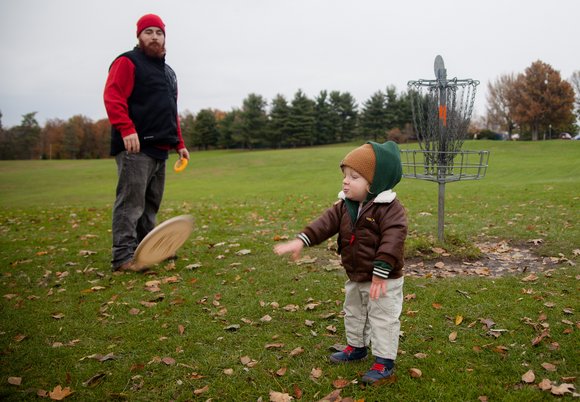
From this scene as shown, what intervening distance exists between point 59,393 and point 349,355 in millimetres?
2151

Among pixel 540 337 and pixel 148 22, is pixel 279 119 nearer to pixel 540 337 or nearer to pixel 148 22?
pixel 148 22

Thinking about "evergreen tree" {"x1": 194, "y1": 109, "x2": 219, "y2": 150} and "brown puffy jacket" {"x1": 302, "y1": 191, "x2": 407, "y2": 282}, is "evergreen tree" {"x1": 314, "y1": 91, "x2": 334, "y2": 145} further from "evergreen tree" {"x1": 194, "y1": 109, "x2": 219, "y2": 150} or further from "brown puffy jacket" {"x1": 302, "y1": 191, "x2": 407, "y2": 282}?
"brown puffy jacket" {"x1": 302, "y1": 191, "x2": 407, "y2": 282}

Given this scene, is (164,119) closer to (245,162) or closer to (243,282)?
(243,282)

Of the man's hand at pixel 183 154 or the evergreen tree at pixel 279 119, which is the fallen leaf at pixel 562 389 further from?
the evergreen tree at pixel 279 119

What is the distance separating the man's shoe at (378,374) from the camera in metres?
3.26

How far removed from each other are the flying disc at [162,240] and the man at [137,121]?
0.83 feet

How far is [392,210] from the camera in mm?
3270

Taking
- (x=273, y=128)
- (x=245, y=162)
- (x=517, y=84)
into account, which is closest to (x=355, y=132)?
(x=273, y=128)

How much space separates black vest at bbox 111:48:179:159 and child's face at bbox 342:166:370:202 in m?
3.49

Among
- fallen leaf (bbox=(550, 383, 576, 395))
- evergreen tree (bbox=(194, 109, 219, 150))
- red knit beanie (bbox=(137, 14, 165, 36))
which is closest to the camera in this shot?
fallen leaf (bbox=(550, 383, 576, 395))

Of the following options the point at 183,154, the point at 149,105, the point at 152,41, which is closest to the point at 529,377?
the point at 149,105

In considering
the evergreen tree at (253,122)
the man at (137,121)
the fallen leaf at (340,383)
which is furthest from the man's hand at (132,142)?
the evergreen tree at (253,122)

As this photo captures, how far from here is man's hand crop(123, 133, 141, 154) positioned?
18.3ft

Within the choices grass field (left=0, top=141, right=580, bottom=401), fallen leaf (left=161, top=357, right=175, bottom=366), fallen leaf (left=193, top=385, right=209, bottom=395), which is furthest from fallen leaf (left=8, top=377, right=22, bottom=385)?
fallen leaf (left=193, top=385, right=209, bottom=395)
